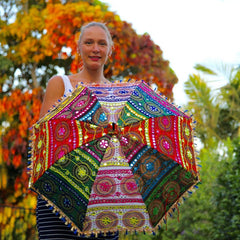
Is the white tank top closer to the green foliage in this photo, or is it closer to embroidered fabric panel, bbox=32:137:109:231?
embroidered fabric panel, bbox=32:137:109:231

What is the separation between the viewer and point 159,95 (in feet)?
7.59

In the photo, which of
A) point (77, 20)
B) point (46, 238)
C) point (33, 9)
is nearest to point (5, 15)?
point (33, 9)

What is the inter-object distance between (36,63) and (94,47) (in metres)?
5.86

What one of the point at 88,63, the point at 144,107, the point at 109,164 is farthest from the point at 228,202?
the point at 109,164

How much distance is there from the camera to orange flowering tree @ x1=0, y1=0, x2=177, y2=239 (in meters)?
7.25

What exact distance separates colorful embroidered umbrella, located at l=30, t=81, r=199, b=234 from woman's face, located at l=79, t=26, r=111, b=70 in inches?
19.2

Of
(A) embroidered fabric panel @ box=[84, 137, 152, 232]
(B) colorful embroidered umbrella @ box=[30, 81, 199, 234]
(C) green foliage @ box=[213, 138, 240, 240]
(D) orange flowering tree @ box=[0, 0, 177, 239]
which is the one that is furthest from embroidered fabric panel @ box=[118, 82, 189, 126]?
(D) orange flowering tree @ box=[0, 0, 177, 239]

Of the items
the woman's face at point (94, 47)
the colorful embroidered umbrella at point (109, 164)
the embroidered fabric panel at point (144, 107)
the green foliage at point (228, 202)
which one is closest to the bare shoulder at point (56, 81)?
the woman's face at point (94, 47)

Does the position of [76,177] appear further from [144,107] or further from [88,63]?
[88,63]

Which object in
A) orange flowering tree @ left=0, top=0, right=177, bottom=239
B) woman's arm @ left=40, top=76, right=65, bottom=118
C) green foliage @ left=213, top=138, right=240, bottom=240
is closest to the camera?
woman's arm @ left=40, top=76, right=65, bottom=118

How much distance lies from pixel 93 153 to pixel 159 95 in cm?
51

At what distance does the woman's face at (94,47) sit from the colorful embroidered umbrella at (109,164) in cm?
49

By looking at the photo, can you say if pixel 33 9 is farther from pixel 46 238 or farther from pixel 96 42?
pixel 46 238

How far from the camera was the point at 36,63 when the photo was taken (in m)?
8.25
